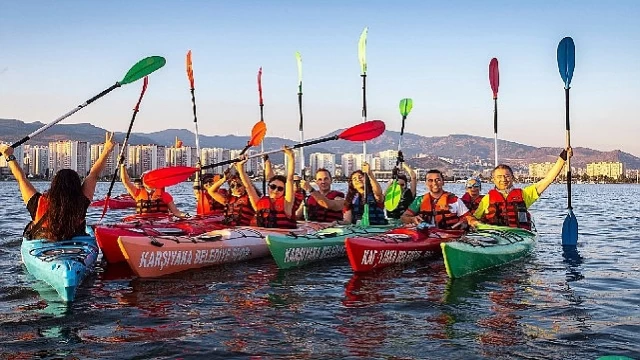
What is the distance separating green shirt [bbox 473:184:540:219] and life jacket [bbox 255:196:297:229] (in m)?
3.02

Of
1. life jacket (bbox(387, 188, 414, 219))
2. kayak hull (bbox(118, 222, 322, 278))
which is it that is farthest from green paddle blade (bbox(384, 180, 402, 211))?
kayak hull (bbox(118, 222, 322, 278))

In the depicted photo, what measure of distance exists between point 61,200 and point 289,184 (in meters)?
3.38

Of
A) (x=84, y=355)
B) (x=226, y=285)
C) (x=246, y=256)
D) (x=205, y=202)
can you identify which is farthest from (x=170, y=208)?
(x=84, y=355)

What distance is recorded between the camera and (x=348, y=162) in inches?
5984

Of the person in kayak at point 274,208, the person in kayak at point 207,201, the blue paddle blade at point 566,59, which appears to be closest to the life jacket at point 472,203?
the blue paddle blade at point 566,59

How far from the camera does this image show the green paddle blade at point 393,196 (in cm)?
1112

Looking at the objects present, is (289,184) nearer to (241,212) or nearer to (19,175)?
(241,212)

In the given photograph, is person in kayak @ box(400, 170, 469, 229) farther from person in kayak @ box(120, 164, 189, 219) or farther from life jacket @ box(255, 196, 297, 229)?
person in kayak @ box(120, 164, 189, 219)

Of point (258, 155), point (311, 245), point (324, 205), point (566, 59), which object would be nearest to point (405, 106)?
point (566, 59)

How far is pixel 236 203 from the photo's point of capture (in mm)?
10852

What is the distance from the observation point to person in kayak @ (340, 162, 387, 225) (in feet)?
36.0

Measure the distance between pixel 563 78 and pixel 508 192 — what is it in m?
3.12

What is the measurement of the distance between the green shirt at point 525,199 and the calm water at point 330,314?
1142mm

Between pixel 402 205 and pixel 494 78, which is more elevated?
pixel 494 78
